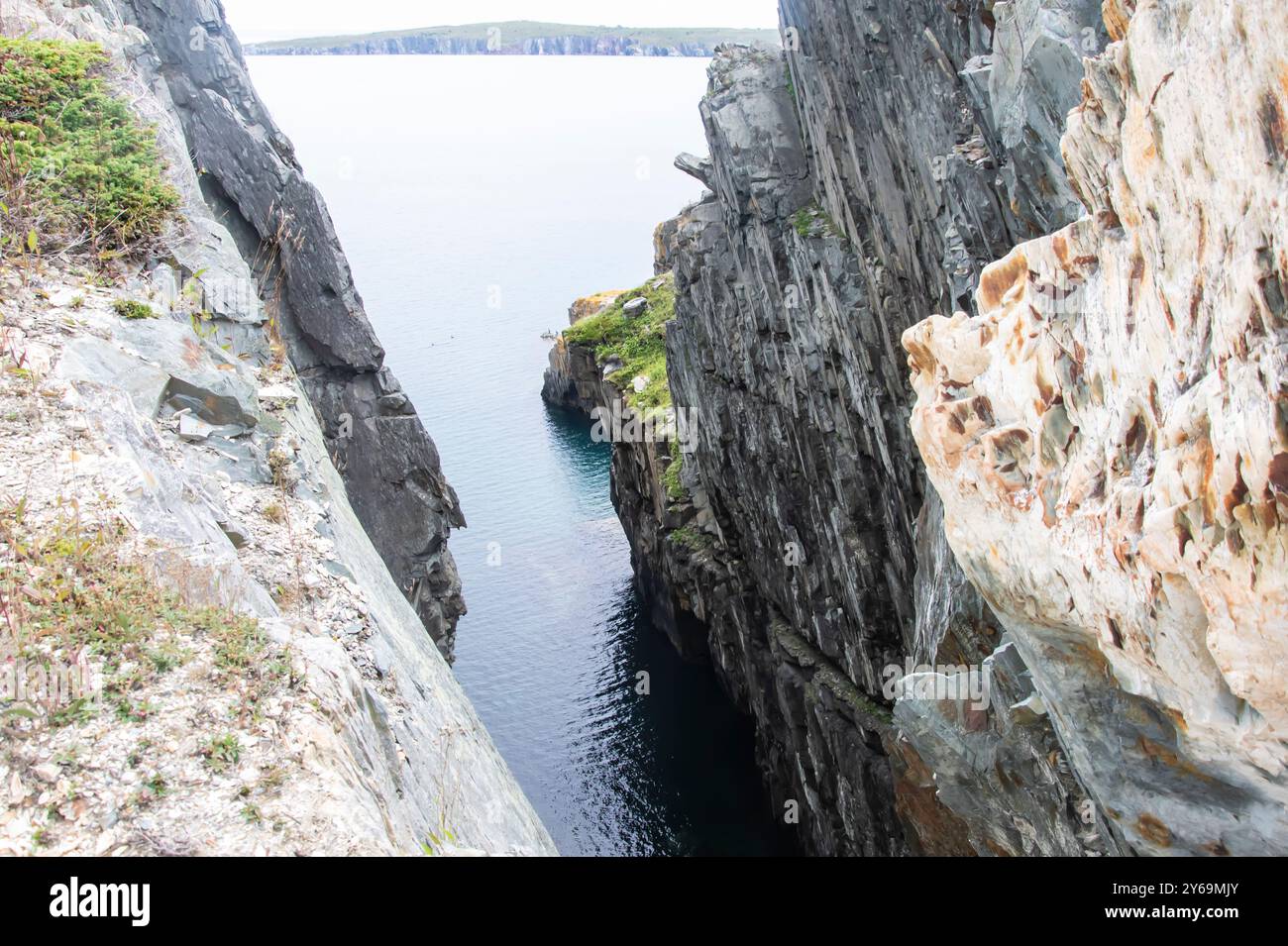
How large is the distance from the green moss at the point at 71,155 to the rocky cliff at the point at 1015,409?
17850 mm

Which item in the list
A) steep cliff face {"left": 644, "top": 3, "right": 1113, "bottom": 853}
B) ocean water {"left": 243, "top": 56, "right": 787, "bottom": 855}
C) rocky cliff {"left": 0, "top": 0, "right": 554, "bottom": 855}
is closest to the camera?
rocky cliff {"left": 0, "top": 0, "right": 554, "bottom": 855}

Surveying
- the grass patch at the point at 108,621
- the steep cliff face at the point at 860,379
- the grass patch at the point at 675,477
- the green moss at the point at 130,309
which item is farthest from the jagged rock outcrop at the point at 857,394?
the green moss at the point at 130,309

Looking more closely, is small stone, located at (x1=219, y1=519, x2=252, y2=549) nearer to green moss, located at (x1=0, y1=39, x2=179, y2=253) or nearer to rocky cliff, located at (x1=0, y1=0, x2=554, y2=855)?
rocky cliff, located at (x1=0, y1=0, x2=554, y2=855)

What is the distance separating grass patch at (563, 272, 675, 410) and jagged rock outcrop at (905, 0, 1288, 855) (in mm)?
56261

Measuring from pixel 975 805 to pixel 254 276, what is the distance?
31.6 metres

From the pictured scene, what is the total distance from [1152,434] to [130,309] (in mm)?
18436

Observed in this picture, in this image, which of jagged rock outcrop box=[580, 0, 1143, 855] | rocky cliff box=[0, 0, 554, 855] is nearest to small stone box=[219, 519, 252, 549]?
rocky cliff box=[0, 0, 554, 855]

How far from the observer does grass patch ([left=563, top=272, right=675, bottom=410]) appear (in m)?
75.5

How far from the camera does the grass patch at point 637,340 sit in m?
75.5

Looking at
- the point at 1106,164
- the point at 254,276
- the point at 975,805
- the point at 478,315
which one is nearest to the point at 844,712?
the point at 975,805

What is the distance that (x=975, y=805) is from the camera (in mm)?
23438

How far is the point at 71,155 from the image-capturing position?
2397 cm

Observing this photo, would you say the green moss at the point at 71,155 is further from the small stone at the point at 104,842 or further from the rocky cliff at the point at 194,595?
the small stone at the point at 104,842

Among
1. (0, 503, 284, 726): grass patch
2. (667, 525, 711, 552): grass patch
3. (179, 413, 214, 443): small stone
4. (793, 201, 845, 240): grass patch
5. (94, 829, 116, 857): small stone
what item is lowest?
(667, 525, 711, 552): grass patch
